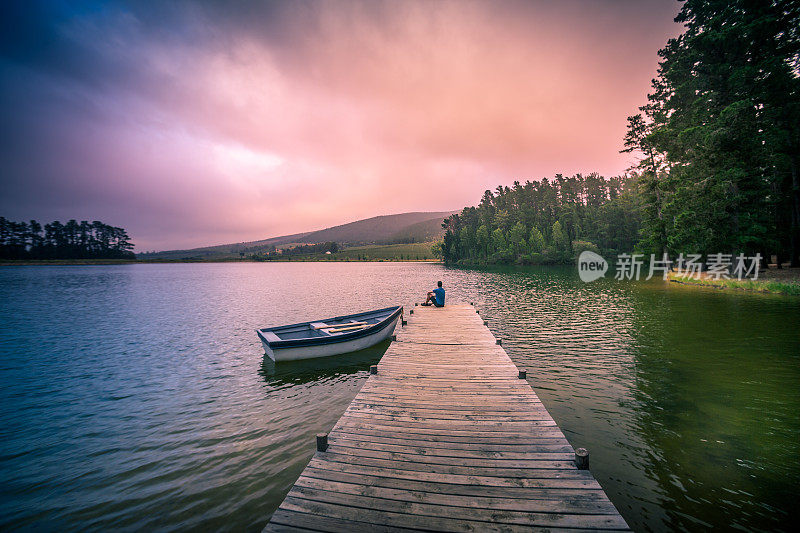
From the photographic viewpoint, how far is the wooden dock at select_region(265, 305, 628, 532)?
4.40 m

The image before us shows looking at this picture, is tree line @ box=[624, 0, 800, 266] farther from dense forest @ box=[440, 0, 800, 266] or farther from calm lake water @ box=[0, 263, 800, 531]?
calm lake water @ box=[0, 263, 800, 531]

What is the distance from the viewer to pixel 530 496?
190 inches

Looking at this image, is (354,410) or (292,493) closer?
(292,493)

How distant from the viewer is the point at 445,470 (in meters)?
5.51

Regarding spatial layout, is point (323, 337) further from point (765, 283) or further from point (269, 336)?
point (765, 283)

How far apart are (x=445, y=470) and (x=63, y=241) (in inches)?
9929

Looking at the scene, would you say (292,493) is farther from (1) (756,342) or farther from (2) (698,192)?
(2) (698,192)

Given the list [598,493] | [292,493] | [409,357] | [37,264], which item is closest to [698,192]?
[409,357]

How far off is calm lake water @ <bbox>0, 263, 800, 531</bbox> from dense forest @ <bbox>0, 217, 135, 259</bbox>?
20164 cm

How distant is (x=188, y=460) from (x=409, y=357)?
788cm

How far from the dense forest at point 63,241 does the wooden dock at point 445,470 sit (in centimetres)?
23405

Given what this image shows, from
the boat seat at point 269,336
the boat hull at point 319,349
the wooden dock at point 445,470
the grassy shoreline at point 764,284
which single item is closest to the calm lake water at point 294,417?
the boat hull at point 319,349

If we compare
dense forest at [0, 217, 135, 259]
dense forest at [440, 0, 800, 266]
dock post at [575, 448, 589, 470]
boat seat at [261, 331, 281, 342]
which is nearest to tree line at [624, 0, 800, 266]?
dense forest at [440, 0, 800, 266]

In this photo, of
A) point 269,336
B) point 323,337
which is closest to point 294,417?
point 323,337
